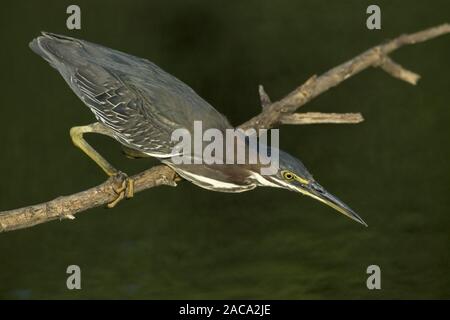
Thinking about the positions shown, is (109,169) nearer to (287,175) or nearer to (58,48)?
(58,48)

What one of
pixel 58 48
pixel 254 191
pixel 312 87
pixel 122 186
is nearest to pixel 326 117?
pixel 312 87

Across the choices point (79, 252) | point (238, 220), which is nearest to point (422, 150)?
point (238, 220)

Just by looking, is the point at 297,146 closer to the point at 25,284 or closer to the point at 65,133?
the point at 65,133

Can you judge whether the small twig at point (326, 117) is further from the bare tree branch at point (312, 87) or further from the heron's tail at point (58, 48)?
the heron's tail at point (58, 48)

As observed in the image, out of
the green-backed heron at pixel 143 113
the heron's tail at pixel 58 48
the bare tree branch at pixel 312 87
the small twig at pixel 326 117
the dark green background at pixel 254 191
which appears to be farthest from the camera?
the dark green background at pixel 254 191

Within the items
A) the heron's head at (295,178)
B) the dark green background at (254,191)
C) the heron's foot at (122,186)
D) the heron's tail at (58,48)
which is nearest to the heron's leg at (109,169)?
the heron's foot at (122,186)

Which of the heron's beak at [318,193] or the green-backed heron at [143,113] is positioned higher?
the green-backed heron at [143,113]
